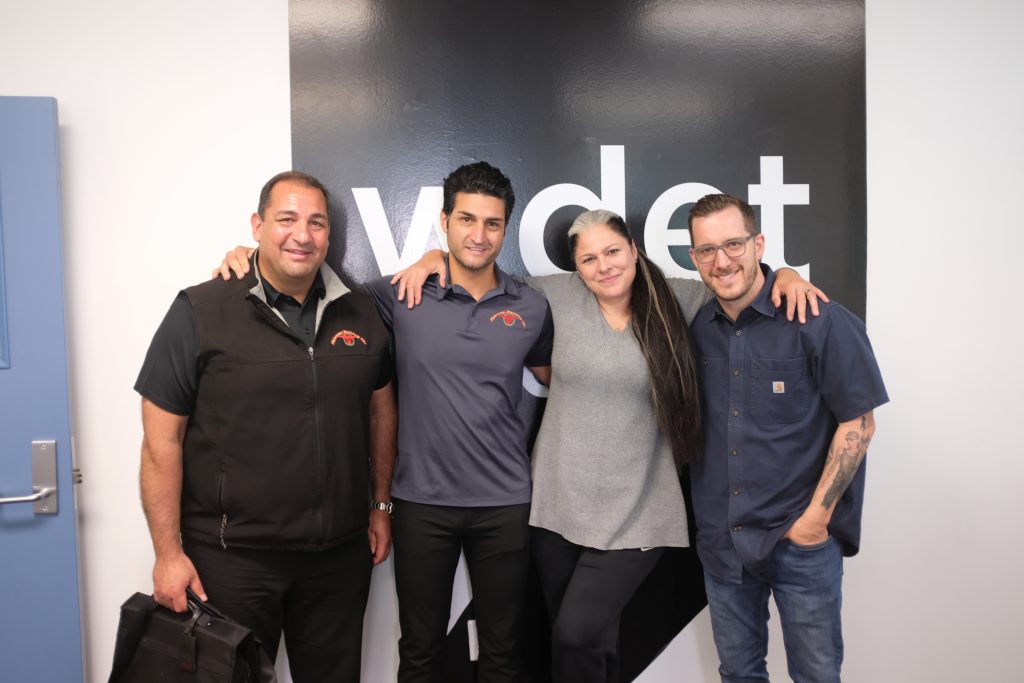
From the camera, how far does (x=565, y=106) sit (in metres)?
2.21

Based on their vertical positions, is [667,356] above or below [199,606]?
above

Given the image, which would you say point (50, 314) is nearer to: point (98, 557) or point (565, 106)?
point (98, 557)

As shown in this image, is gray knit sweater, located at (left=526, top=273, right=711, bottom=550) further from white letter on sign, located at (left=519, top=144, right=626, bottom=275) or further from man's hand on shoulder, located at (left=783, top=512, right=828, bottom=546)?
white letter on sign, located at (left=519, top=144, right=626, bottom=275)

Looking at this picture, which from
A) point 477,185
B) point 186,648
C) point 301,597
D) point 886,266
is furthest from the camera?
point 886,266

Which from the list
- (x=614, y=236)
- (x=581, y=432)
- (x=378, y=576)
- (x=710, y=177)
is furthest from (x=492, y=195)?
(x=378, y=576)

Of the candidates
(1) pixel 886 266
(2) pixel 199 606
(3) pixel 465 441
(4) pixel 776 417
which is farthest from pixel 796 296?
(2) pixel 199 606

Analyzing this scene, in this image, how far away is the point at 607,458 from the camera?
1.75 meters

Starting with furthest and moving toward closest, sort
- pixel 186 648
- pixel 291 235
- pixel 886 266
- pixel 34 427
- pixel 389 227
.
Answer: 1. pixel 886 266
2. pixel 389 227
3. pixel 34 427
4. pixel 291 235
5. pixel 186 648

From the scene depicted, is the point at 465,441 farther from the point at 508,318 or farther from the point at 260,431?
the point at 260,431

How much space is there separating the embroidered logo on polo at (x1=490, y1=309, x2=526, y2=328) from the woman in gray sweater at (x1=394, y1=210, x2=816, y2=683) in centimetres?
14

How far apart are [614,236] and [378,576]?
1539 millimetres

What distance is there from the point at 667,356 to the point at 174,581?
154 cm

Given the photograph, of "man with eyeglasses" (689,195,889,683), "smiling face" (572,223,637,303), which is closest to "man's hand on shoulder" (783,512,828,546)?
"man with eyeglasses" (689,195,889,683)

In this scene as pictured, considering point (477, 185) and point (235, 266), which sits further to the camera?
point (477, 185)
